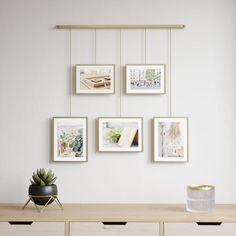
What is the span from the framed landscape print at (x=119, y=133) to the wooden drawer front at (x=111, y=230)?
58cm

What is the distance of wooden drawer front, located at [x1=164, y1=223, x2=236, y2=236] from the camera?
2408 millimetres

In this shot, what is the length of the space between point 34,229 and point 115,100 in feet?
3.19

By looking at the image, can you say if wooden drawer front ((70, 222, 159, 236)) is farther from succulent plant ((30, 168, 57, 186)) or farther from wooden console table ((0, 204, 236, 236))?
succulent plant ((30, 168, 57, 186))

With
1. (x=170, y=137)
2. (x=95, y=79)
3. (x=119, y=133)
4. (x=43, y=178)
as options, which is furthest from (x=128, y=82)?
(x=43, y=178)

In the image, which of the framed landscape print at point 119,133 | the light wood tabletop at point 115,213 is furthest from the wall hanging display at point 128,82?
the light wood tabletop at point 115,213

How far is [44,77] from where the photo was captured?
113 inches

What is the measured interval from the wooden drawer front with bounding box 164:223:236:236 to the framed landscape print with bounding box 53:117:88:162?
0.75 meters

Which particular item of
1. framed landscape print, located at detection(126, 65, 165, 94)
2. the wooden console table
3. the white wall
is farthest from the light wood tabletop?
framed landscape print, located at detection(126, 65, 165, 94)

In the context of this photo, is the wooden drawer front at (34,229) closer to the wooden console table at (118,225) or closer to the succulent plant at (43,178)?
the wooden console table at (118,225)

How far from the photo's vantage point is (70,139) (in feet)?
9.34

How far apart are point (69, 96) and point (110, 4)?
26.4 inches

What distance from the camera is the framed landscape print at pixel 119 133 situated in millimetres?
2836

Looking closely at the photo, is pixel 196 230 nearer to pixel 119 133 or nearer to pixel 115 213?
pixel 115 213

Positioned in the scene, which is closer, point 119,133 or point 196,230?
point 196,230
